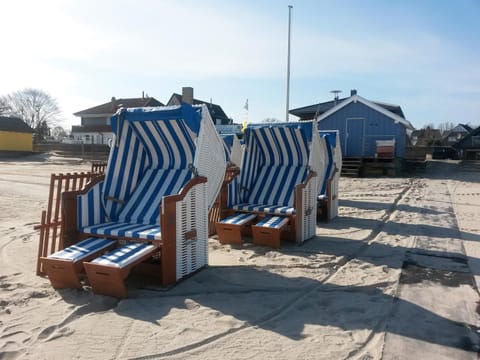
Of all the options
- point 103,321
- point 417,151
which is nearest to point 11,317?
point 103,321

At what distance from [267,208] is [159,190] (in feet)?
6.83

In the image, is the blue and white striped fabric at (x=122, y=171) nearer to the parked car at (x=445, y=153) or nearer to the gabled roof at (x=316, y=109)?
the gabled roof at (x=316, y=109)

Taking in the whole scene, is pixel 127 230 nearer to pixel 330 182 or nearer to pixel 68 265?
pixel 68 265

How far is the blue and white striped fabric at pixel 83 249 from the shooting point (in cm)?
447

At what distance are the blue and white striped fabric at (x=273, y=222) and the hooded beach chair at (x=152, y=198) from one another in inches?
45.9

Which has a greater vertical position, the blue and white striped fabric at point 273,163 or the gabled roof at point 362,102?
the gabled roof at point 362,102

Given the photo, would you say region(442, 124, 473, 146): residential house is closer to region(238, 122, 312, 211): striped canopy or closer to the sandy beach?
region(238, 122, 312, 211): striped canopy

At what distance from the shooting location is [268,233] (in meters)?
6.41

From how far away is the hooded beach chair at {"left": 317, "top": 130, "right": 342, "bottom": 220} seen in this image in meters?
8.95

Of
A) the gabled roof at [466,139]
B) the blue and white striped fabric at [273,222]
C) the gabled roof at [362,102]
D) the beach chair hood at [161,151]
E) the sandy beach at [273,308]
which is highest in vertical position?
the gabled roof at [362,102]

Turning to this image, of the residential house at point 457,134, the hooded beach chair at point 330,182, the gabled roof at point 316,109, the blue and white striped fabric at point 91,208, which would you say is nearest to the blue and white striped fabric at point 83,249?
the blue and white striped fabric at point 91,208

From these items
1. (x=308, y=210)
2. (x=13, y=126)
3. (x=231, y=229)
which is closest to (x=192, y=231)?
(x=231, y=229)

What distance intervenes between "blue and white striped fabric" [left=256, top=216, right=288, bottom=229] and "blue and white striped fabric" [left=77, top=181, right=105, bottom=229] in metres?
2.42

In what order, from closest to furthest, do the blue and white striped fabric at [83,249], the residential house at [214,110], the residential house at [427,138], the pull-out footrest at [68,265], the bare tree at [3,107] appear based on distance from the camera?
the pull-out footrest at [68,265] < the blue and white striped fabric at [83,249] < the residential house at [214,110] < the residential house at [427,138] < the bare tree at [3,107]
